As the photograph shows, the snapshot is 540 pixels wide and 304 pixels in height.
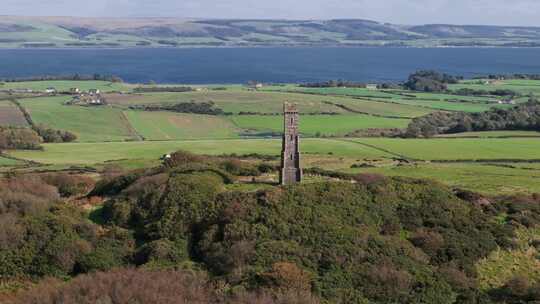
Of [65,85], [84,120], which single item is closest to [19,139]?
[84,120]

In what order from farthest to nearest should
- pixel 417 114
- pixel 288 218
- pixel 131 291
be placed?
1. pixel 417 114
2. pixel 288 218
3. pixel 131 291

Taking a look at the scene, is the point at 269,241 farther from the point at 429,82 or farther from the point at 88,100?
the point at 429,82

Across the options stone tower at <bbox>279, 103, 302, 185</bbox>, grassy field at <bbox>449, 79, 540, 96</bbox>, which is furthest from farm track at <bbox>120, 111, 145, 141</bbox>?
grassy field at <bbox>449, 79, 540, 96</bbox>

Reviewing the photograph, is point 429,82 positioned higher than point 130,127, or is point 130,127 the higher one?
point 429,82

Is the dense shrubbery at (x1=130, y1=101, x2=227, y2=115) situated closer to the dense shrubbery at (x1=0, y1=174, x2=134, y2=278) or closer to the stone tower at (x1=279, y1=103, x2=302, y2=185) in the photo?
the stone tower at (x1=279, y1=103, x2=302, y2=185)

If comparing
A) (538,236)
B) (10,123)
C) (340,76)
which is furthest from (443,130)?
(340,76)

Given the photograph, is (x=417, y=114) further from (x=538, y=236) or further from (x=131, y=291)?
(x=131, y=291)

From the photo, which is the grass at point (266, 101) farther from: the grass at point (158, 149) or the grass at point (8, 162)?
the grass at point (8, 162)
